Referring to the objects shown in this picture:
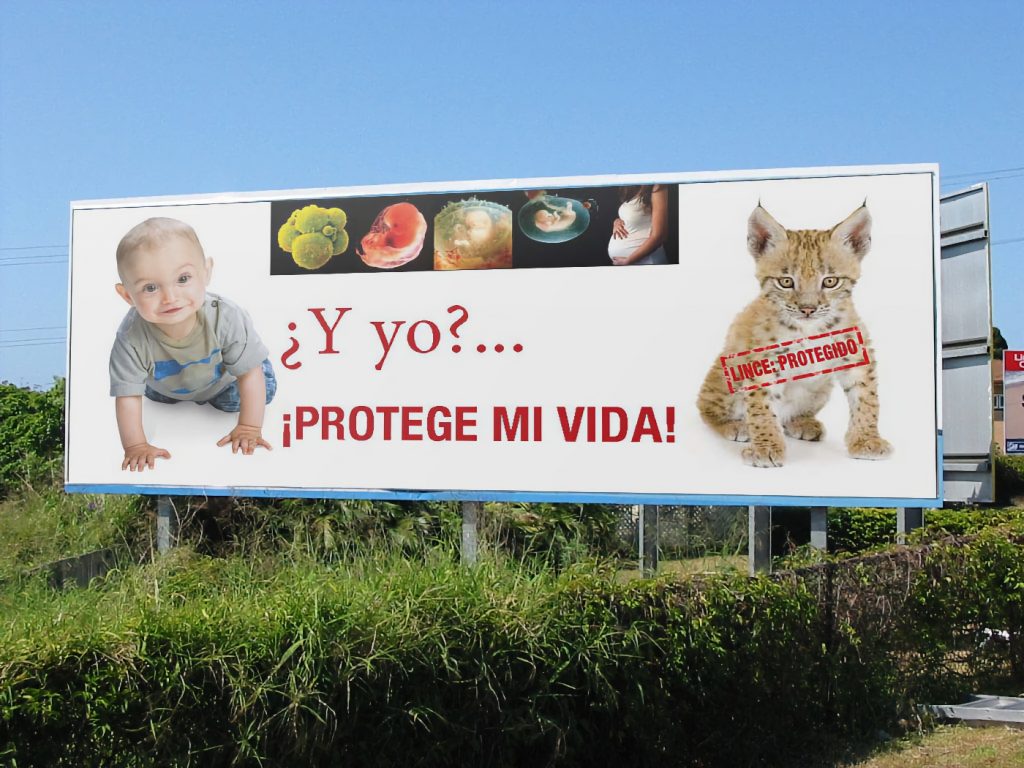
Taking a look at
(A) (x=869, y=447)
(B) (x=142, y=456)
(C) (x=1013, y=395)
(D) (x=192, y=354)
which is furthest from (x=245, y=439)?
(C) (x=1013, y=395)

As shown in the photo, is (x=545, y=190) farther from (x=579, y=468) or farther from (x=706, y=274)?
(x=579, y=468)

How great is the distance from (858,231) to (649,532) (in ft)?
10.1

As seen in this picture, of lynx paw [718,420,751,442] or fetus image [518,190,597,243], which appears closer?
lynx paw [718,420,751,442]

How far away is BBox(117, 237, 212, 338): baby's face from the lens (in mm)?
10180

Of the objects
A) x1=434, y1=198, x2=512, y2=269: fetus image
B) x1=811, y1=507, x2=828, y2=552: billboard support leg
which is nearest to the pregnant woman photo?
x1=434, y1=198, x2=512, y2=269: fetus image

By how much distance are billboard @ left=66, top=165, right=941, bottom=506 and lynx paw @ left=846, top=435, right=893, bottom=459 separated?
18 mm

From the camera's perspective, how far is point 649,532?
9.20m

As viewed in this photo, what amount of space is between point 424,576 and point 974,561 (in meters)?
4.22

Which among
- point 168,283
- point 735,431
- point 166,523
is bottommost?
point 166,523

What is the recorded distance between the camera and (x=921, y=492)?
28.6ft

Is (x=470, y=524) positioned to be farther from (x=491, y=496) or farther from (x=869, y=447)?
(x=869, y=447)

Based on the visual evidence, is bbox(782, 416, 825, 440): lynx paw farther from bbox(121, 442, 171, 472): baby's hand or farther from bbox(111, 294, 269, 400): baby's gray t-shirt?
bbox(121, 442, 171, 472): baby's hand

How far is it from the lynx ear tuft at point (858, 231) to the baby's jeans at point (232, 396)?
524cm

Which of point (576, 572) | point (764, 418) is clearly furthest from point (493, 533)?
point (576, 572)
